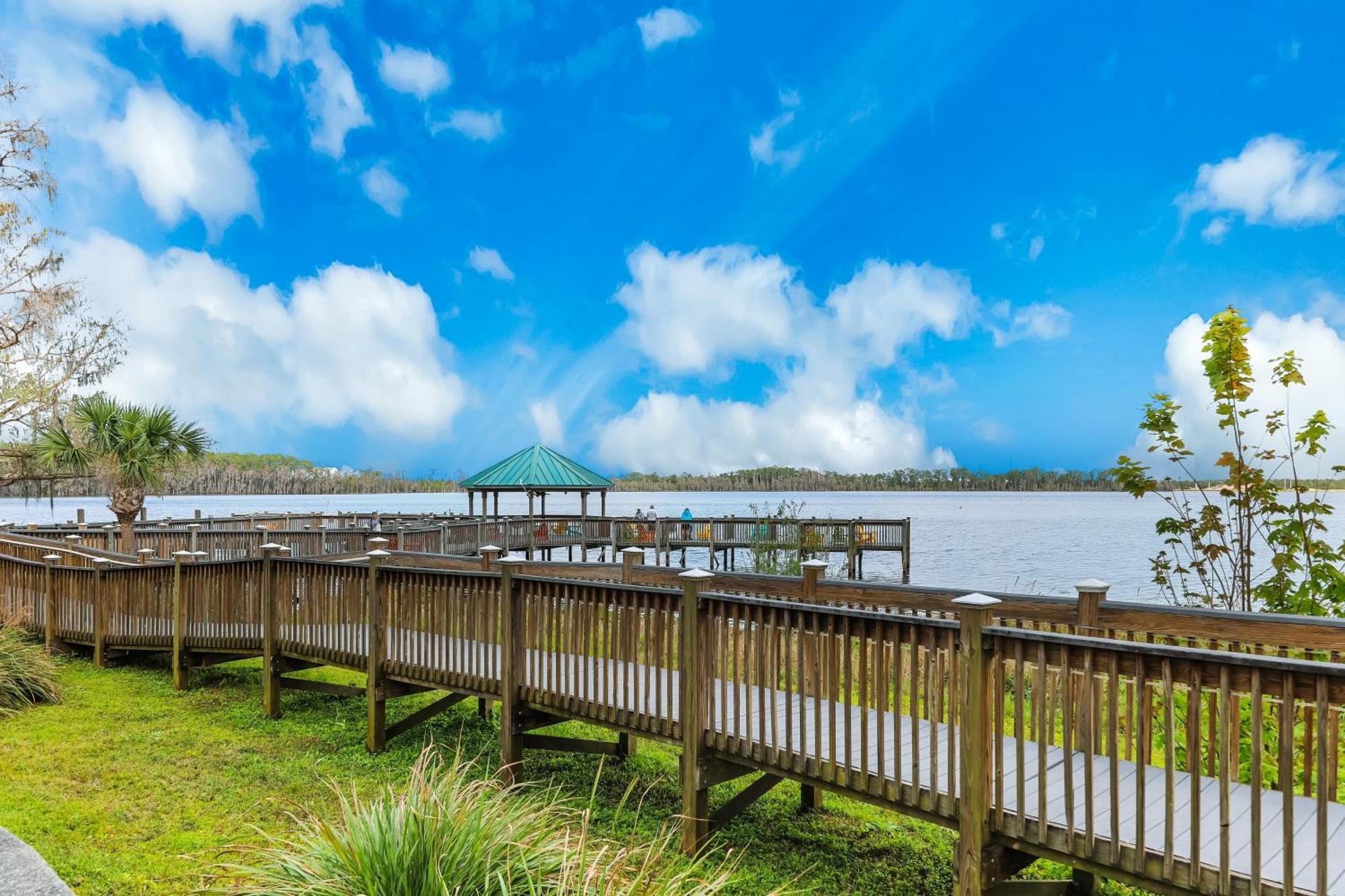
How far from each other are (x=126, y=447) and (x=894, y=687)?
23.3 meters

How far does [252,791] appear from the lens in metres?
6.28

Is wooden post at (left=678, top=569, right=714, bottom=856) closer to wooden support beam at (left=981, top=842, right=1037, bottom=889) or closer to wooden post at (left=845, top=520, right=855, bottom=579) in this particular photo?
wooden support beam at (left=981, top=842, right=1037, bottom=889)

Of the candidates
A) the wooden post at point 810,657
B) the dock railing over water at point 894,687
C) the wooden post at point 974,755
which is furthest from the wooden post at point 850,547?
the wooden post at point 974,755

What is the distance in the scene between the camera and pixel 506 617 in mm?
6730

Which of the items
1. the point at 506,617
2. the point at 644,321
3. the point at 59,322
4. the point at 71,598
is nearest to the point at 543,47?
the point at 644,321

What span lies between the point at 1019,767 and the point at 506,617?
13.6 ft

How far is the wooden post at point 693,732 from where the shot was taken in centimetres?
544

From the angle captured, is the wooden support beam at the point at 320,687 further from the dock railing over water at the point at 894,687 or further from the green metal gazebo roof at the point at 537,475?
the green metal gazebo roof at the point at 537,475

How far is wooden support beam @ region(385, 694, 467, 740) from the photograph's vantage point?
303 inches

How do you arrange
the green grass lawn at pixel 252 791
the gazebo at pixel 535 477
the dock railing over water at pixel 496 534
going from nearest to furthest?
the green grass lawn at pixel 252 791, the dock railing over water at pixel 496 534, the gazebo at pixel 535 477

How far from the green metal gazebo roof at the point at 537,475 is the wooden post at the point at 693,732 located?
2368 cm

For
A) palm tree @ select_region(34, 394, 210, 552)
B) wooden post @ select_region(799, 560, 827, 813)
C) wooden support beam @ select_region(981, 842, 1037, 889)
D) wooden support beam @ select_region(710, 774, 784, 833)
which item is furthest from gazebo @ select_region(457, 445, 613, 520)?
wooden support beam @ select_region(981, 842, 1037, 889)

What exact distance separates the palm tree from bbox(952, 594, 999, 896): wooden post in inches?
793

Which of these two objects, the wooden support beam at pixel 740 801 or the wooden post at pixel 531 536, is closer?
the wooden support beam at pixel 740 801
